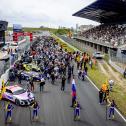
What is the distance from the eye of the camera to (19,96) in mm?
25312

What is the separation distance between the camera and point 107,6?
74.2 metres

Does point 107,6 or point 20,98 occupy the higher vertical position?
point 107,6

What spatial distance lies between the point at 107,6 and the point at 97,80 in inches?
1564

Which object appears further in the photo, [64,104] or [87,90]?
[87,90]

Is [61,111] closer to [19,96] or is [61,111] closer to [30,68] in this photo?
[19,96]

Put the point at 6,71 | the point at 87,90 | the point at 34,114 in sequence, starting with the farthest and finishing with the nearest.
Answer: the point at 6,71, the point at 87,90, the point at 34,114

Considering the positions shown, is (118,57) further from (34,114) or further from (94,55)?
(34,114)

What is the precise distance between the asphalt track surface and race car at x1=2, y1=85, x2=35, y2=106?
0.64 meters

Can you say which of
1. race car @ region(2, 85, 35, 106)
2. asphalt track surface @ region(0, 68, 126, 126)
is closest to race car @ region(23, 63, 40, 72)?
asphalt track surface @ region(0, 68, 126, 126)

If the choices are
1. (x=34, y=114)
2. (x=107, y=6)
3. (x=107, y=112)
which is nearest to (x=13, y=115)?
(x=34, y=114)

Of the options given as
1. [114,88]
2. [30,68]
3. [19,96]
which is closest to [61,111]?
[19,96]

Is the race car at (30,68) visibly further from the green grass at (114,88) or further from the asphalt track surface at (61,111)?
the asphalt track surface at (61,111)

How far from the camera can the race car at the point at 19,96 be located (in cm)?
2481

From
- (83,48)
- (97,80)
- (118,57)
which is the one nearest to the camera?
(97,80)
